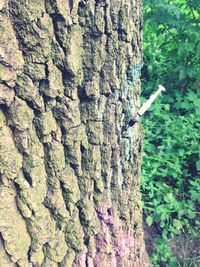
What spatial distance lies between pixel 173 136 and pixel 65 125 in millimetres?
1827

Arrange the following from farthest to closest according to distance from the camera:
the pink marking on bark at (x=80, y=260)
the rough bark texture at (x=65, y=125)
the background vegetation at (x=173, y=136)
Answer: the background vegetation at (x=173, y=136) → the pink marking on bark at (x=80, y=260) → the rough bark texture at (x=65, y=125)

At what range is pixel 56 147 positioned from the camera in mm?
1080

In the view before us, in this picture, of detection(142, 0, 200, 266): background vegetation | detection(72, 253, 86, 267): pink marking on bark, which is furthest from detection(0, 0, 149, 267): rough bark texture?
detection(142, 0, 200, 266): background vegetation

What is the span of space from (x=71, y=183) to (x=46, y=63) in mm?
416

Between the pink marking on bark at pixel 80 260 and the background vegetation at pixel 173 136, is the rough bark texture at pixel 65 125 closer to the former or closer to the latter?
the pink marking on bark at pixel 80 260

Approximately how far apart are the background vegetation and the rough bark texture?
88cm

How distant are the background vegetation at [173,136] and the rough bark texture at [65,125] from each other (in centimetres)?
88

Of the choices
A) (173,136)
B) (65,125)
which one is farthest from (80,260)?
(173,136)

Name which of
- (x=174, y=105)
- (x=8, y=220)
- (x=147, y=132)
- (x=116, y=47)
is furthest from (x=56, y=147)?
(x=174, y=105)

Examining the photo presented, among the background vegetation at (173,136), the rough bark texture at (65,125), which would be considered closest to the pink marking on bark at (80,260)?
the rough bark texture at (65,125)

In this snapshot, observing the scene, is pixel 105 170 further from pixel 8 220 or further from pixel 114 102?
pixel 8 220

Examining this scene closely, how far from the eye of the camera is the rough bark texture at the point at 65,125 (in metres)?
0.92

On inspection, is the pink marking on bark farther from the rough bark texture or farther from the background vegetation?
the background vegetation

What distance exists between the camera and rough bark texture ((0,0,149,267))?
0.92 meters
